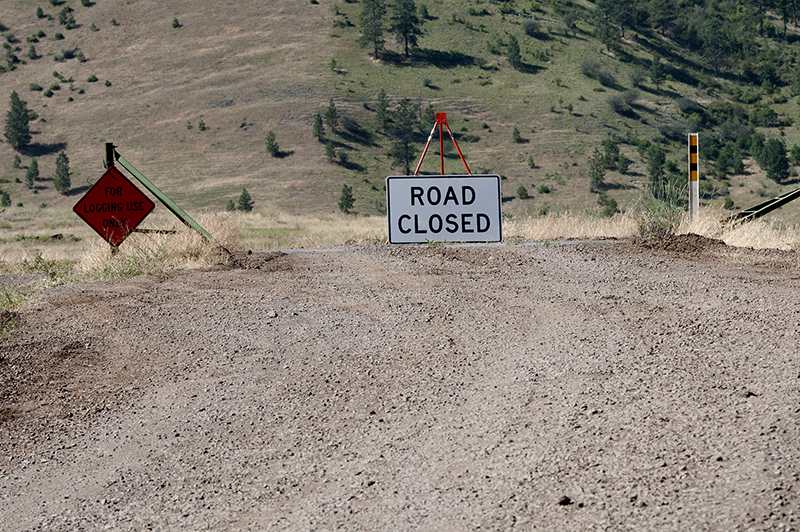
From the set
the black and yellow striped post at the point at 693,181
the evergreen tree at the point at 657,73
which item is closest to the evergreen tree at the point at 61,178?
the evergreen tree at the point at 657,73

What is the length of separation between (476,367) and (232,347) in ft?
6.21

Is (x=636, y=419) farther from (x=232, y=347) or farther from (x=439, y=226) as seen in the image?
(x=439, y=226)

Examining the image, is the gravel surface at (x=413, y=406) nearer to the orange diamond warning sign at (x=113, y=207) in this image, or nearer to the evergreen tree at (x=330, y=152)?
the orange diamond warning sign at (x=113, y=207)

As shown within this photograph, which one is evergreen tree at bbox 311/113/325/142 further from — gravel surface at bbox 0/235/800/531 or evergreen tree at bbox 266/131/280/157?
gravel surface at bbox 0/235/800/531

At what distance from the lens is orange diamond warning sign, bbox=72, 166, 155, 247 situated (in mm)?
10391

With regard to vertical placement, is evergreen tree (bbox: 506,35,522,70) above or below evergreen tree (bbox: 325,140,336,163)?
above

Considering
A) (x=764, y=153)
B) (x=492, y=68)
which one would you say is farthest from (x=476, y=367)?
(x=492, y=68)

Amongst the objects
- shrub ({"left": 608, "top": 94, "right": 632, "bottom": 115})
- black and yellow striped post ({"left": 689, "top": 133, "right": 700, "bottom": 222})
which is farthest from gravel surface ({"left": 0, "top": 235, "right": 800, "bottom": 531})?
shrub ({"left": 608, "top": 94, "right": 632, "bottom": 115})

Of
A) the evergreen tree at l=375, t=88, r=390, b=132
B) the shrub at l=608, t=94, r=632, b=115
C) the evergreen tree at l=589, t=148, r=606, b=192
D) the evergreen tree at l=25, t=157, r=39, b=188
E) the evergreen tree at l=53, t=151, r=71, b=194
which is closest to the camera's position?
the evergreen tree at l=589, t=148, r=606, b=192

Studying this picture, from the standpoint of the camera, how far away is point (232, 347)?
19.7 ft

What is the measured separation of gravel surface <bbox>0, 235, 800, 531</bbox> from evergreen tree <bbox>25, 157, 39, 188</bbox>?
64.7 m

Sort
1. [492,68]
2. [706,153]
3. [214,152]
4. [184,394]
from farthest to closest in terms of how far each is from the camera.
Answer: [492,68] → [214,152] → [706,153] → [184,394]

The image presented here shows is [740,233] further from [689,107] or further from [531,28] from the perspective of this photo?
[531,28]

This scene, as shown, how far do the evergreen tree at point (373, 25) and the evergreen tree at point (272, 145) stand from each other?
1940cm
